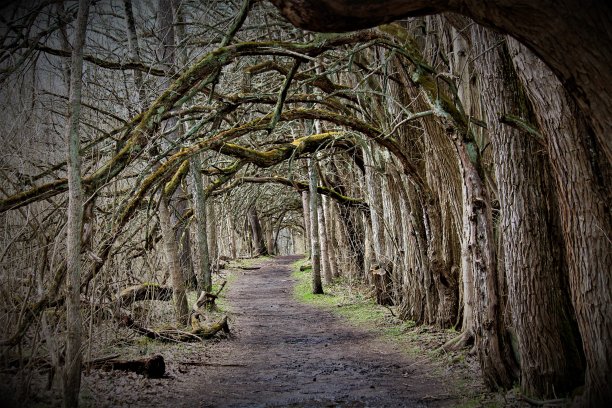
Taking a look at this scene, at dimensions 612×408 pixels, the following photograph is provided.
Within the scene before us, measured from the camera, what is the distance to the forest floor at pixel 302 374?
5430 mm

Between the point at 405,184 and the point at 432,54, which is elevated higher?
the point at 432,54

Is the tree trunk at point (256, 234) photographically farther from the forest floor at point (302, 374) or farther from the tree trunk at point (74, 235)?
the tree trunk at point (74, 235)

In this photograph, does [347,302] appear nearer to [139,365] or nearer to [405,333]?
[405,333]

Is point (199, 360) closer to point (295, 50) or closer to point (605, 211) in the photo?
point (295, 50)

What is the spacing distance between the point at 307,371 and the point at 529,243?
3505mm

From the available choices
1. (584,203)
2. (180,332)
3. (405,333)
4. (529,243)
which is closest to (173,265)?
(180,332)

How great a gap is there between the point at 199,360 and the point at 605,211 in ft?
18.6

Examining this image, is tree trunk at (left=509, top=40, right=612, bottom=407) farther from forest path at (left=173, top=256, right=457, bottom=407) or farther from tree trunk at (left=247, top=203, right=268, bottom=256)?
tree trunk at (left=247, top=203, right=268, bottom=256)

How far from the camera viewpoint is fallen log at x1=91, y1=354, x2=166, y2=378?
6.03m

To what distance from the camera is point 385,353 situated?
25.3 ft

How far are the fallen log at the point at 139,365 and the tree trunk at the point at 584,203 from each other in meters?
4.60

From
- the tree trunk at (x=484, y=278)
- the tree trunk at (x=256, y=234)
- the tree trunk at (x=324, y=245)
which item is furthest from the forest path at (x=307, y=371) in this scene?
the tree trunk at (x=256, y=234)

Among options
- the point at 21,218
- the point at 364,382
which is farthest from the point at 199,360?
the point at 21,218

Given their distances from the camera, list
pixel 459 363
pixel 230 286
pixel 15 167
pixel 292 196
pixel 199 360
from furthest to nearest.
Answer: pixel 292 196 → pixel 230 286 → pixel 199 360 → pixel 459 363 → pixel 15 167
